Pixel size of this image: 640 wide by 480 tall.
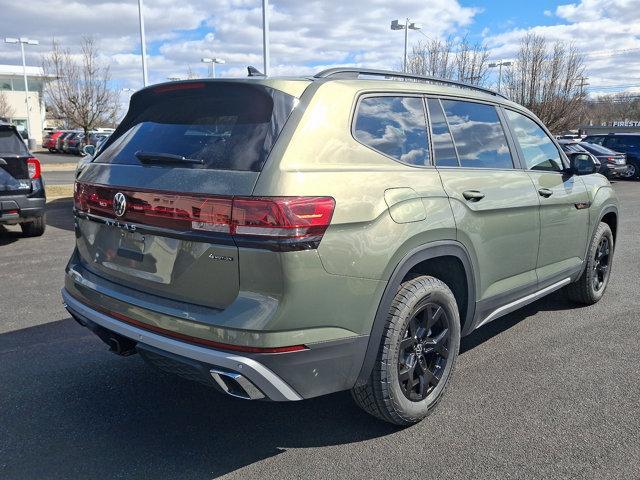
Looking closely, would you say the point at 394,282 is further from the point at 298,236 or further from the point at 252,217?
the point at 252,217

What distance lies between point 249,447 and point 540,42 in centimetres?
2842

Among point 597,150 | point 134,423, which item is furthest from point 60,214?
point 597,150

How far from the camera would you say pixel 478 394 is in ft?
11.5

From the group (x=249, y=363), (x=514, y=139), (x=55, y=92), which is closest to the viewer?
(x=249, y=363)

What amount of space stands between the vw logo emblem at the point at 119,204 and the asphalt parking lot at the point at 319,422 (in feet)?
3.96

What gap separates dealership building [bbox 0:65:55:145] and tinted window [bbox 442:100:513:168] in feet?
204

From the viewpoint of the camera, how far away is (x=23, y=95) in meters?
60.7

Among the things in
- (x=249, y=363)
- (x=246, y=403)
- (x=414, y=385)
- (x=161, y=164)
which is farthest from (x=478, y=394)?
(x=161, y=164)

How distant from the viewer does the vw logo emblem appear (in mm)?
2809

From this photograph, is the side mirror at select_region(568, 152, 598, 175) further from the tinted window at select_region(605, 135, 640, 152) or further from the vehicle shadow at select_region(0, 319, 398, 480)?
the tinted window at select_region(605, 135, 640, 152)

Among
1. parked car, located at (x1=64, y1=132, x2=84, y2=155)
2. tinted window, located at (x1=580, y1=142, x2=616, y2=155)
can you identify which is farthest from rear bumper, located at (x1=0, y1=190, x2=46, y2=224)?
parked car, located at (x1=64, y1=132, x2=84, y2=155)

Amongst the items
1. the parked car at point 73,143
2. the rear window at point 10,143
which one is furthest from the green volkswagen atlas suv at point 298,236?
the parked car at point 73,143

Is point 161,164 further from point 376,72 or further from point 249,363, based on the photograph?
point 376,72

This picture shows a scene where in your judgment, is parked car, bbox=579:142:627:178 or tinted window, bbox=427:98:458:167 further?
parked car, bbox=579:142:627:178
